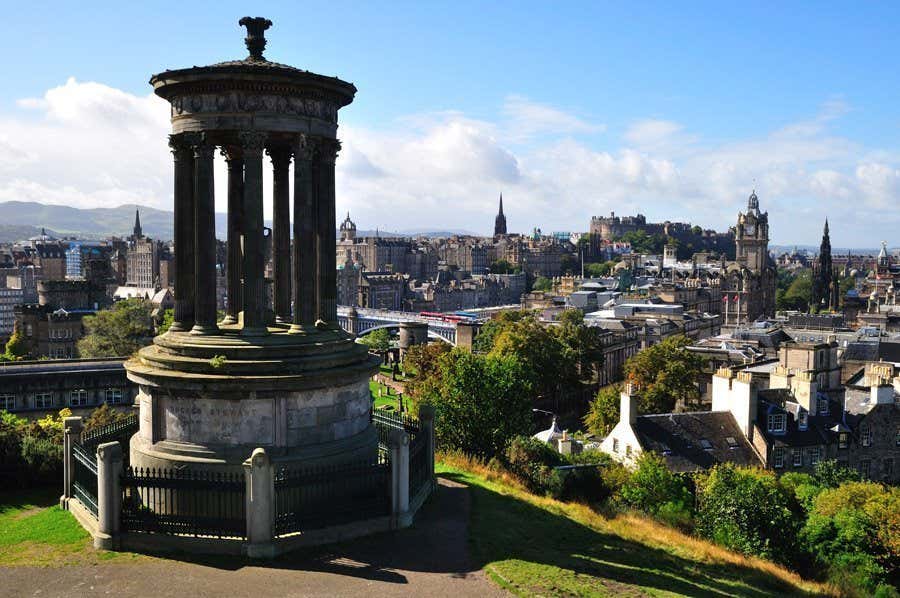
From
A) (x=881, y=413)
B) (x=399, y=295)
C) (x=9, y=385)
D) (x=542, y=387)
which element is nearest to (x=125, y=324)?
(x=9, y=385)

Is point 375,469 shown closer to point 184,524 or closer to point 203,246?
point 184,524

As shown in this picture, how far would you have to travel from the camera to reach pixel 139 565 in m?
16.5

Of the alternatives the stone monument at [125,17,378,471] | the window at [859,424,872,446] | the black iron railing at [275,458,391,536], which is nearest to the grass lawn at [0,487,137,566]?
the stone monument at [125,17,378,471]

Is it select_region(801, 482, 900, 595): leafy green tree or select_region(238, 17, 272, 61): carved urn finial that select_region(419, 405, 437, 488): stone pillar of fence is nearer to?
select_region(238, 17, 272, 61): carved urn finial

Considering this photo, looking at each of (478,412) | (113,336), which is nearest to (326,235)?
(478,412)

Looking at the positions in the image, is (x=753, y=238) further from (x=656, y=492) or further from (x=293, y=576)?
(x=293, y=576)

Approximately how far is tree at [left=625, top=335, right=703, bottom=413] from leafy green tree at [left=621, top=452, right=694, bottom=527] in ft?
81.9

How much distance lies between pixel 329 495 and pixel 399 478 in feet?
5.24

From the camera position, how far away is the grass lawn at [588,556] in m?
16.6

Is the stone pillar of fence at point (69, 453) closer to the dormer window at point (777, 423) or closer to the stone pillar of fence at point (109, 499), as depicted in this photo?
the stone pillar of fence at point (109, 499)

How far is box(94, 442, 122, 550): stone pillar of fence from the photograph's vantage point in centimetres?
1730

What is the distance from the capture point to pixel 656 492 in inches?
1291

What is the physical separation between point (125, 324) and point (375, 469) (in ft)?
224

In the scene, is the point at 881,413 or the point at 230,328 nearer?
the point at 230,328
